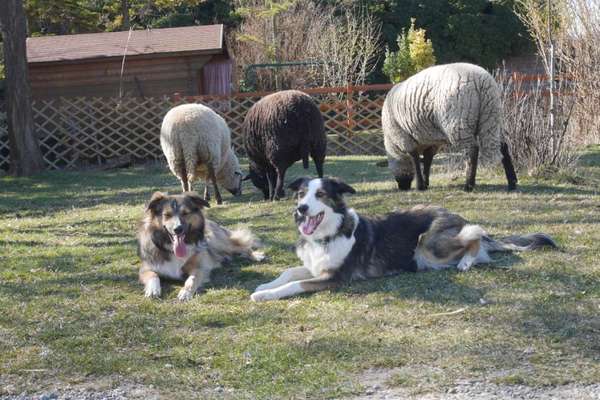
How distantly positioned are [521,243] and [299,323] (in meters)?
2.72

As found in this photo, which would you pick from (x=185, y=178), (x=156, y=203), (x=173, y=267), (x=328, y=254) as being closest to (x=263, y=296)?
(x=328, y=254)

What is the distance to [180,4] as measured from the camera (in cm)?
3275

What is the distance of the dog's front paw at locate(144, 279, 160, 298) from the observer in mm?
6379

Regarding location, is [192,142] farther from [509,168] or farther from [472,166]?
[509,168]

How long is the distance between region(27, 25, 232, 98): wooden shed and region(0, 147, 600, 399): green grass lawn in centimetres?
1427

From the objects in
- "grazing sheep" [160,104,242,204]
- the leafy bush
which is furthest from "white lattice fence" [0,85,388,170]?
"grazing sheep" [160,104,242,204]

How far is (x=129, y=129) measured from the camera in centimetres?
2023

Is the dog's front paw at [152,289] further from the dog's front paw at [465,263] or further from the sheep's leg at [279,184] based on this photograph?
the sheep's leg at [279,184]

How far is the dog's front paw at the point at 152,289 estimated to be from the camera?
20.9 feet

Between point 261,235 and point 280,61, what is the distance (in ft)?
74.0

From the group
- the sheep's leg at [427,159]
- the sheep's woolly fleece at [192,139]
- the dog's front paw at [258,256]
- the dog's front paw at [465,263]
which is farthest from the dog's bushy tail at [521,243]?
the sheep's woolly fleece at [192,139]

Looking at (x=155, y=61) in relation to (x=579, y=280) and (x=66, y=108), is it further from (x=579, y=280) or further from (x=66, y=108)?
(x=579, y=280)

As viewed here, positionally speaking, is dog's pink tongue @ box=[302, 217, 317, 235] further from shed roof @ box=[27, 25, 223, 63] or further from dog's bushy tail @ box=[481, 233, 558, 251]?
shed roof @ box=[27, 25, 223, 63]

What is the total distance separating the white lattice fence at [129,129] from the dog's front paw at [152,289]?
1388 cm
